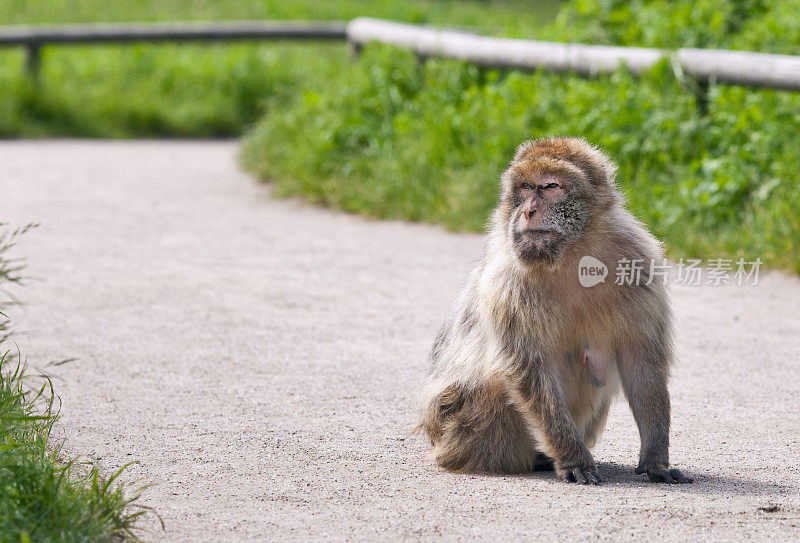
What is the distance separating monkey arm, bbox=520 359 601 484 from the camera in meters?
4.05

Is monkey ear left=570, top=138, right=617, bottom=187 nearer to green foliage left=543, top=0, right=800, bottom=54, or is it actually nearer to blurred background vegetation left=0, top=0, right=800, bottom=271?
blurred background vegetation left=0, top=0, right=800, bottom=271

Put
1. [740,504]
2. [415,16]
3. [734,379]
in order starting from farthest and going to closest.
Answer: [415,16] → [734,379] → [740,504]

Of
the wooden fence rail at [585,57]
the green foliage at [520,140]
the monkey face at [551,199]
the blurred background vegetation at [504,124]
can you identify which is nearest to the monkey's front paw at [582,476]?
the monkey face at [551,199]

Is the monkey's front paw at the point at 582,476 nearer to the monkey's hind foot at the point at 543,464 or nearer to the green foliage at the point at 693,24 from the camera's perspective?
the monkey's hind foot at the point at 543,464

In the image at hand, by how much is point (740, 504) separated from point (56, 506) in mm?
2099

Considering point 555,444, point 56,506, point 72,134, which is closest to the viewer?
point 56,506

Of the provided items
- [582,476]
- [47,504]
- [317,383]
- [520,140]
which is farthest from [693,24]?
[47,504]

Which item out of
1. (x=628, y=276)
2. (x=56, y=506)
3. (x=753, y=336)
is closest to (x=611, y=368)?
(x=628, y=276)

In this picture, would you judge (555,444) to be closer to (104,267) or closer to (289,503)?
(289,503)

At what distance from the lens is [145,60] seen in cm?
1522

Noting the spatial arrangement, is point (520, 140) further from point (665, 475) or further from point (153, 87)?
point (153, 87)

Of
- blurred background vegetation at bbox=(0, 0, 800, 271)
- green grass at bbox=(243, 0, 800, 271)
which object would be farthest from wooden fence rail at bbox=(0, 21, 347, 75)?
green grass at bbox=(243, 0, 800, 271)

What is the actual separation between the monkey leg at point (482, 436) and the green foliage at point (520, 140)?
3.43 m

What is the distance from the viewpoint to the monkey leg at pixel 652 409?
4113 millimetres
